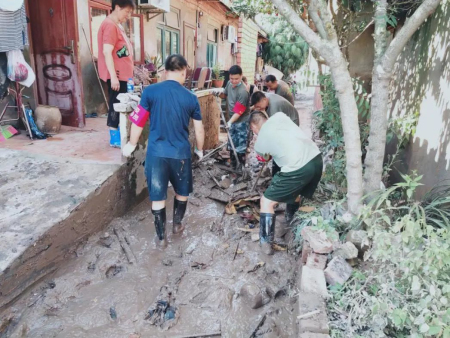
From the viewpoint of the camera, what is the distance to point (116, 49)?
447 cm

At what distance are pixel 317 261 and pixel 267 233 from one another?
3.29 feet

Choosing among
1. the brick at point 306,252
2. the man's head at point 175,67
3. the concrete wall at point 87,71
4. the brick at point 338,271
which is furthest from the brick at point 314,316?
the concrete wall at point 87,71

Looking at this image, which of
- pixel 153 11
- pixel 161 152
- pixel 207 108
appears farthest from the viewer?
pixel 153 11

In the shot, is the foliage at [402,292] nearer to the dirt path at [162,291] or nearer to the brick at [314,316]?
the brick at [314,316]

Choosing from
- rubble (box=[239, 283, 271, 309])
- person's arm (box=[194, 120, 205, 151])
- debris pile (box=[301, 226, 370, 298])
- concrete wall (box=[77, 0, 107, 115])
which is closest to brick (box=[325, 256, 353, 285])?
debris pile (box=[301, 226, 370, 298])

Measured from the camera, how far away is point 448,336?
5.63 ft

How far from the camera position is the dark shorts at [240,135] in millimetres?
6047

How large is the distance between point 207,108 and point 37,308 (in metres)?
4.63

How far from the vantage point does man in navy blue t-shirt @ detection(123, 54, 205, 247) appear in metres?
3.41

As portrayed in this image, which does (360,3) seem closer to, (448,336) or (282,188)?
(282,188)

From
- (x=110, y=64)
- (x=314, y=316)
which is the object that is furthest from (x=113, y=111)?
(x=314, y=316)

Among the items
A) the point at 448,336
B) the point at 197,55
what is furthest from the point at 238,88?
the point at 197,55

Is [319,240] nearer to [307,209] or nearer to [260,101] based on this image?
[307,209]

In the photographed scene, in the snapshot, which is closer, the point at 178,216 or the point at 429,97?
the point at 429,97
